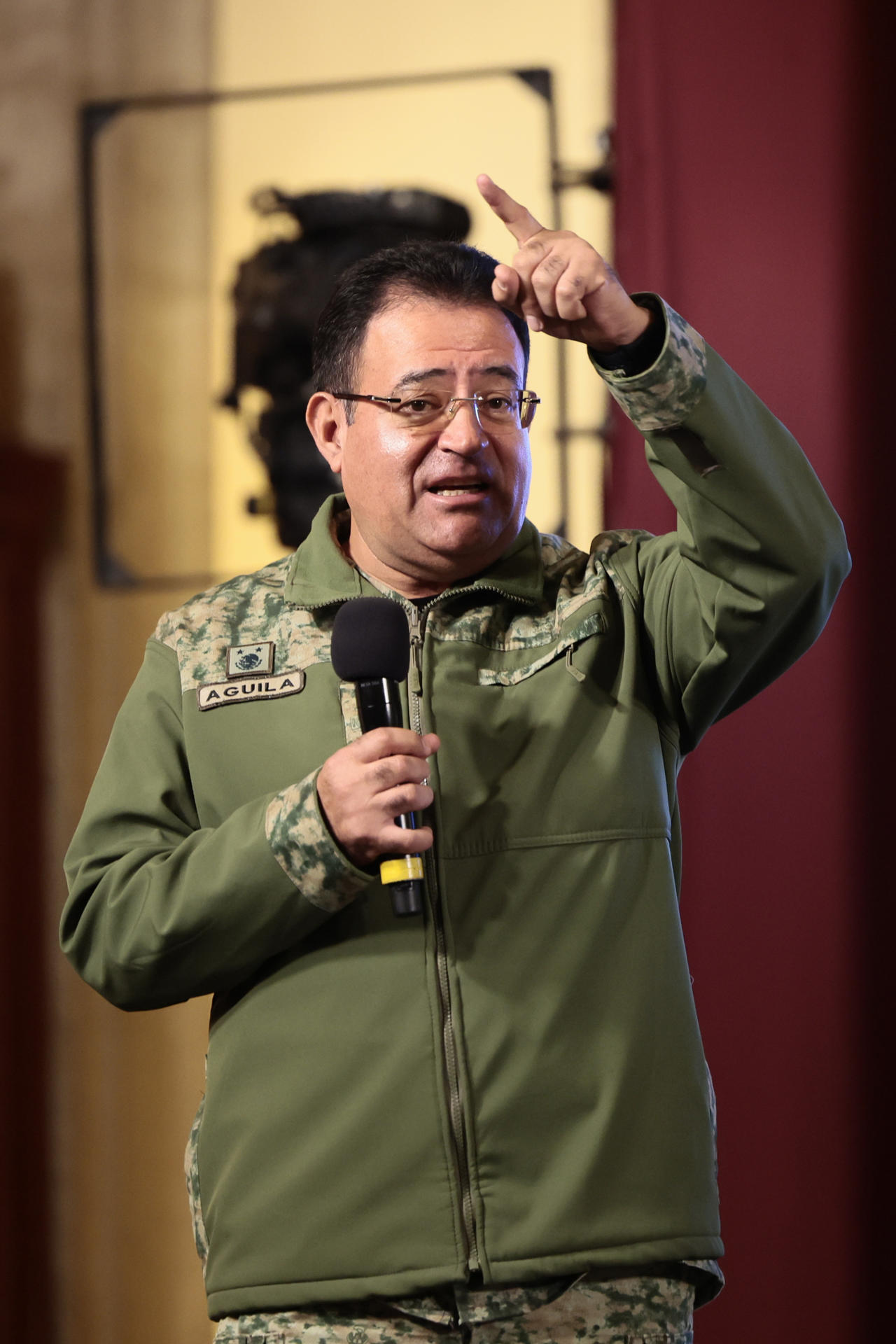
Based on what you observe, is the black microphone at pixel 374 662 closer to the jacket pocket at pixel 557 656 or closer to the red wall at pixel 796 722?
the jacket pocket at pixel 557 656

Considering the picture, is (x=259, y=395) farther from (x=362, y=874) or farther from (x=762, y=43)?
(x=362, y=874)

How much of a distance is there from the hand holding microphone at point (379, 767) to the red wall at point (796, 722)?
1048 mm

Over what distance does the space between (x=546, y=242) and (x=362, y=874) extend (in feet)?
1.87

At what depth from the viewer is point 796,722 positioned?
7.09ft

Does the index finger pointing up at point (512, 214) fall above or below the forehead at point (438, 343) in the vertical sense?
above

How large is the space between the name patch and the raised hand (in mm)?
428

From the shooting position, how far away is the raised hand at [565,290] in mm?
1202

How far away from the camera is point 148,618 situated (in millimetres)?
2641

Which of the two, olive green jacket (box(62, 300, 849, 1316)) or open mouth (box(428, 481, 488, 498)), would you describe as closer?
olive green jacket (box(62, 300, 849, 1316))

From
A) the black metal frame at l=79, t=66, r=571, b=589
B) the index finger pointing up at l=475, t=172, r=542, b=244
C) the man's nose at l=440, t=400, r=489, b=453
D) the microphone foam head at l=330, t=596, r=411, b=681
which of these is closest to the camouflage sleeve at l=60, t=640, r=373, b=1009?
the microphone foam head at l=330, t=596, r=411, b=681

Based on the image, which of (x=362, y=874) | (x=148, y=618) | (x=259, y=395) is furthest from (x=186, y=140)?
(x=362, y=874)

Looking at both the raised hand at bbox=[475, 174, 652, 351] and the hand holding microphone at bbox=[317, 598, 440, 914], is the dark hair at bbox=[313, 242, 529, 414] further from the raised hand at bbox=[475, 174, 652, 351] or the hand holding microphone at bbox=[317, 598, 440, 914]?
the hand holding microphone at bbox=[317, 598, 440, 914]

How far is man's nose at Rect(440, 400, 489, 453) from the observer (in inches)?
56.1

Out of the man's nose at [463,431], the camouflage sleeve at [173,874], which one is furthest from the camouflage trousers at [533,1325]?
the man's nose at [463,431]
